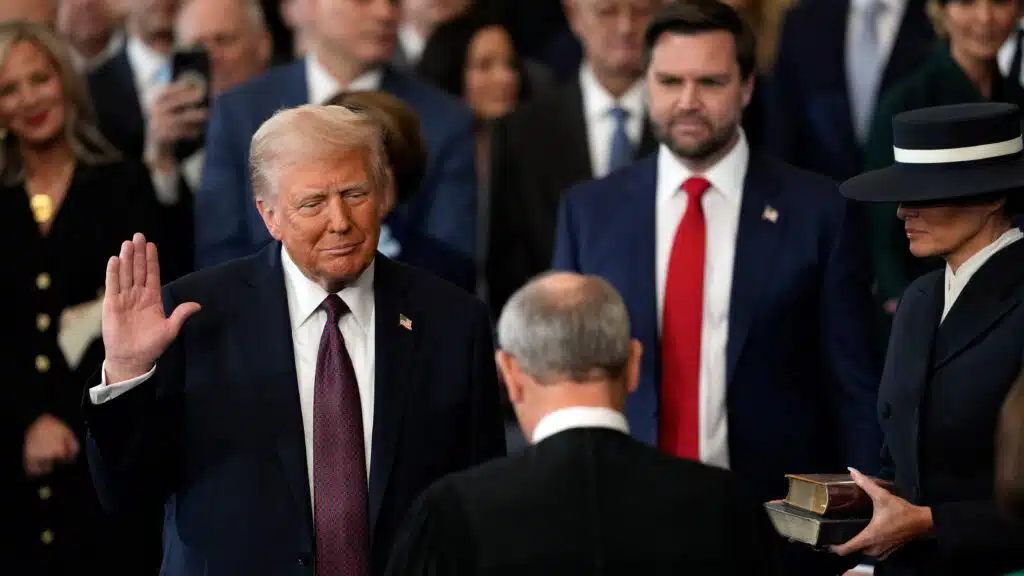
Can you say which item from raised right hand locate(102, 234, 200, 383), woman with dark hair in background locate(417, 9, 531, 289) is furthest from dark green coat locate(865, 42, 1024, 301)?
raised right hand locate(102, 234, 200, 383)

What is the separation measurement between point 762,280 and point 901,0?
7.99 ft

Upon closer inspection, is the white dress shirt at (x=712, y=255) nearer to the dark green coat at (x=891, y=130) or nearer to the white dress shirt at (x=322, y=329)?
the dark green coat at (x=891, y=130)

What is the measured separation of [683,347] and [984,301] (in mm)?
1181

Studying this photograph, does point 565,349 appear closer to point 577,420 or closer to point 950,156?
point 577,420

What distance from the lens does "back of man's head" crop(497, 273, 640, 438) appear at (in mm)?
3219

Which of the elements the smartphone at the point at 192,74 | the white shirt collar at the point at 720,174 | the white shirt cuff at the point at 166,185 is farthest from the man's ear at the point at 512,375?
the smartphone at the point at 192,74

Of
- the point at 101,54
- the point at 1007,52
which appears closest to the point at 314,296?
the point at 1007,52

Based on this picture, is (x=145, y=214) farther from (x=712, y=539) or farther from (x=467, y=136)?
(x=712, y=539)

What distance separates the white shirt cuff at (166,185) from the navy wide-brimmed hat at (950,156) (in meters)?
2.83

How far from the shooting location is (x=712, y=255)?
505 centimetres

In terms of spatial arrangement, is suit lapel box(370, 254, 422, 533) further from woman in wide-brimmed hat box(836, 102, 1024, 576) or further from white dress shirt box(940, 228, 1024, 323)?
white dress shirt box(940, 228, 1024, 323)

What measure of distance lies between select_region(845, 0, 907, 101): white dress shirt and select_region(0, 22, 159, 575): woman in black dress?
2835 millimetres

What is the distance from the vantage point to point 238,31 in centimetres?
697

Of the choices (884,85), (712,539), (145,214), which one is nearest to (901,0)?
(884,85)
